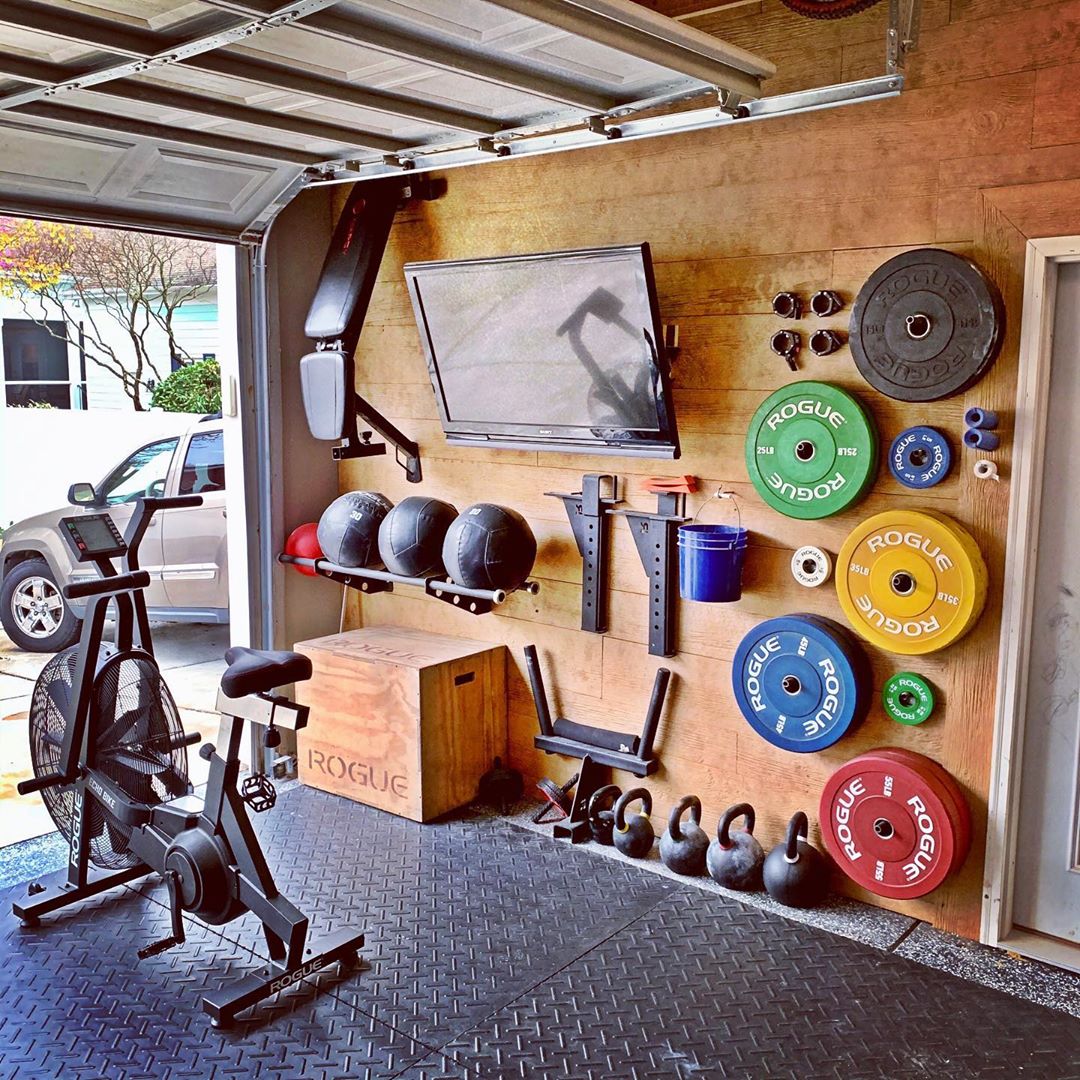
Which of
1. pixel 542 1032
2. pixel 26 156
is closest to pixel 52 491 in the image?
pixel 26 156

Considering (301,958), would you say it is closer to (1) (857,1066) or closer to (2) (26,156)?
(1) (857,1066)

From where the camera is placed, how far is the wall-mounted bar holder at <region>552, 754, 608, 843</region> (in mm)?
4016

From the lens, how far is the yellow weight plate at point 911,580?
310 cm

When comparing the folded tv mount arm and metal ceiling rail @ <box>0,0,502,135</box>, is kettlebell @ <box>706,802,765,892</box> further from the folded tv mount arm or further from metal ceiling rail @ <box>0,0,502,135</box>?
metal ceiling rail @ <box>0,0,502,135</box>

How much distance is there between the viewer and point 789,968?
313 cm

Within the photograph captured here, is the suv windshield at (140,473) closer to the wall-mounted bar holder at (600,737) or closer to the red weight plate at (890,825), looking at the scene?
the wall-mounted bar holder at (600,737)

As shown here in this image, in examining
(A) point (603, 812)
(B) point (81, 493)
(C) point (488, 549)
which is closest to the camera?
(B) point (81, 493)

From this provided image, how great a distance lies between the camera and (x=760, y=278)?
11.6 feet

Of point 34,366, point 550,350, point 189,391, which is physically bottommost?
point 189,391

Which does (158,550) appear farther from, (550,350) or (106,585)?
(550,350)

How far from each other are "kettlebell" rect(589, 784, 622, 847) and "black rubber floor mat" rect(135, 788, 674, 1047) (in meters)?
0.11

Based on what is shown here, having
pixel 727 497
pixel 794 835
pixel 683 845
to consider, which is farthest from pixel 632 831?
pixel 727 497

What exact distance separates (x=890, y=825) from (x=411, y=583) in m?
1.98

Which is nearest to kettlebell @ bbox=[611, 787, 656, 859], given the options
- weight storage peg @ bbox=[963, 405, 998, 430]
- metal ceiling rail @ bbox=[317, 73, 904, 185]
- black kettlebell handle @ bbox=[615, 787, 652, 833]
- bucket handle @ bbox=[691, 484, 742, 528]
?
black kettlebell handle @ bbox=[615, 787, 652, 833]
